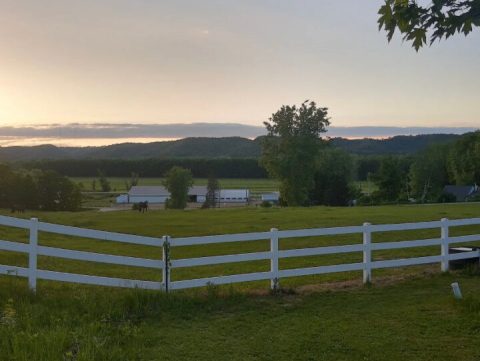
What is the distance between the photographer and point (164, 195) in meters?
144

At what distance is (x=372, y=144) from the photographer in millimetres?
190500

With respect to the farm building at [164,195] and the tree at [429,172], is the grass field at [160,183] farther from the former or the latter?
the tree at [429,172]

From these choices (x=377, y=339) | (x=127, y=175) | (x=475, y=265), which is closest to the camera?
(x=377, y=339)

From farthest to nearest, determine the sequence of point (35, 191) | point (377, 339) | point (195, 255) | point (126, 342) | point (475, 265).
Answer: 1. point (35, 191)
2. point (195, 255)
3. point (475, 265)
4. point (377, 339)
5. point (126, 342)

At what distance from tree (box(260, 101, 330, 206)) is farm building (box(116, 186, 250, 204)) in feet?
203

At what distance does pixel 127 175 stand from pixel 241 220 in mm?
163632

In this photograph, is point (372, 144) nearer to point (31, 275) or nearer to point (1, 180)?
point (1, 180)

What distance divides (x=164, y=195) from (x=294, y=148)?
81502 millimetres

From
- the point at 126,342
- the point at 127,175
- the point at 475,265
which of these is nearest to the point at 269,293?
the point at 126,342

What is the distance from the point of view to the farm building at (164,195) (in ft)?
447

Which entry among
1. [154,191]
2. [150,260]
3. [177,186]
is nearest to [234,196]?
[154,191]

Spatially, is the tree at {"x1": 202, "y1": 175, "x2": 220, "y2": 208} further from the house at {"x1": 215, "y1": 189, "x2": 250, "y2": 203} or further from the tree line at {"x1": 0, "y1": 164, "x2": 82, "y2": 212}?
the tree line at {"x1": 0, "y1": 164, "x2": 82, "y2": 212}

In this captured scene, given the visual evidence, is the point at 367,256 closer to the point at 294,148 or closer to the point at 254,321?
the point at 254,321

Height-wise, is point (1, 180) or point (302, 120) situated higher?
point (302, 120)
